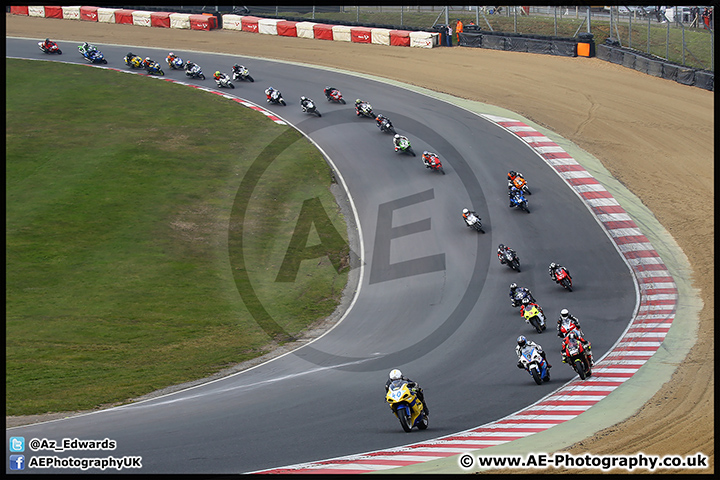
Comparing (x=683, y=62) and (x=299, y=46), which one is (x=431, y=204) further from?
(x=299, y=46)

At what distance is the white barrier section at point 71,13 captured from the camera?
68.8 meters

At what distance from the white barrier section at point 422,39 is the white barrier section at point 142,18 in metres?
25.2

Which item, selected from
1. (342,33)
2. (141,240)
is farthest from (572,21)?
(141,240)

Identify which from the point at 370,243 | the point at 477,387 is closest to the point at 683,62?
the point at 370,243

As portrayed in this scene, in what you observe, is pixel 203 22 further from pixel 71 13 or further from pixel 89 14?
pixel 71 13

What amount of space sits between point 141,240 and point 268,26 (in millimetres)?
38298

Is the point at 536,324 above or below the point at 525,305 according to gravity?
below

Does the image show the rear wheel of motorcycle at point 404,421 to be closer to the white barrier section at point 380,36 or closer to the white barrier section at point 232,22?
the white barrier section at point 380,36

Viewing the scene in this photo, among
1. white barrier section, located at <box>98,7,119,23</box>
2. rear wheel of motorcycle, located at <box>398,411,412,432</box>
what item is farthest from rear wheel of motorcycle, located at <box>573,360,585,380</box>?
white barrier section, located at <box>98,7,119,23</box>

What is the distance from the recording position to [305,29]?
6162 centimetres

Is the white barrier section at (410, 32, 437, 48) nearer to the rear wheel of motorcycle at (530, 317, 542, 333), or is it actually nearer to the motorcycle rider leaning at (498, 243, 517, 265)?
the motorcycle rider leaning at (498, 243, 517, 265)

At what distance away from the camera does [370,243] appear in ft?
104

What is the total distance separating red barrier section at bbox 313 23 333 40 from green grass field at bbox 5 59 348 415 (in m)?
15.3

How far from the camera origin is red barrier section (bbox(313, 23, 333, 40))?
60.6m
